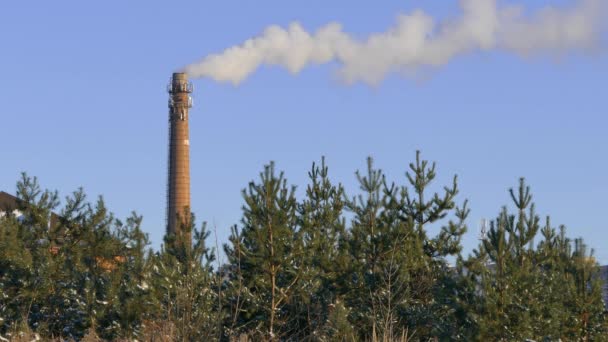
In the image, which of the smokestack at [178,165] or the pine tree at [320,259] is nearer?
the pine tree at [320,259]

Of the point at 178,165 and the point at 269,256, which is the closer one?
the point at 269,256

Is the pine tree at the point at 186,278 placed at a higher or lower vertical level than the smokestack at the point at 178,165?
lower

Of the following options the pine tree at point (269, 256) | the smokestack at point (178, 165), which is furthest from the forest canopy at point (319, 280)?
the smokestack at point (178, 165)

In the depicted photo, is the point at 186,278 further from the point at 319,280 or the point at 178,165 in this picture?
the point at 178,165

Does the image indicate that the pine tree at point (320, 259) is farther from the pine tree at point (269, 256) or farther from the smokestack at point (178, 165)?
the smokestack at point (178, 165)

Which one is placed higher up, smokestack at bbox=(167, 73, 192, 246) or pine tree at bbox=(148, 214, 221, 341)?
smokestack at bbox=(167, 73, 192, 246)

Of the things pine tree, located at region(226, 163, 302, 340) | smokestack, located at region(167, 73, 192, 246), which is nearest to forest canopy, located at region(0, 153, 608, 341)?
pine tree, located at region(226, 163, 302, 340)

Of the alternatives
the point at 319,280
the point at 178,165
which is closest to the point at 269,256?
the point at 319,280

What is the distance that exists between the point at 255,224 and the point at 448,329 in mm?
5595

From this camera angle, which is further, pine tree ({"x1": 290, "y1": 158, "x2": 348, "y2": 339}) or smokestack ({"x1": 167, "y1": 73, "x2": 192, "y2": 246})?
smokestack ({"x1": 167, "y1": 73, "x2": 192, "y2": 246})

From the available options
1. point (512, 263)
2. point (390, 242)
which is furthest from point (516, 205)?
point (390, 242)

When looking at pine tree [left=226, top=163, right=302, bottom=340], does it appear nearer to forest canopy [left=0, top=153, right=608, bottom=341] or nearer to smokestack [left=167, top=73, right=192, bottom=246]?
forest canopy [left=0, top=153, right=608, bottom=341]

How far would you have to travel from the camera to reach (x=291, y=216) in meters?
22.8

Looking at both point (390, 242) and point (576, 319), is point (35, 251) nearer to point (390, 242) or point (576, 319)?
point (390, 242)
